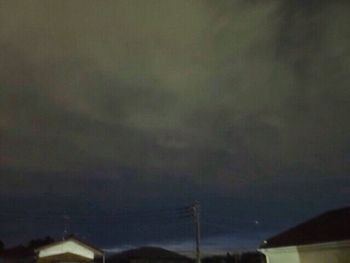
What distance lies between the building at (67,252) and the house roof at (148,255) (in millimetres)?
5426

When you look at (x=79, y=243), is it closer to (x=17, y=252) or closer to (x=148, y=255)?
(x=148, y=255)

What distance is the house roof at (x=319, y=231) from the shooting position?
19.1 metres

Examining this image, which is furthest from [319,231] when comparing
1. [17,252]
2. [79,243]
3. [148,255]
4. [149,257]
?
[17,252]

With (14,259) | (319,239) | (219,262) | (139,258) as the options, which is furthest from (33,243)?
(319,239)

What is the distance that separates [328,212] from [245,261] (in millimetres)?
22189

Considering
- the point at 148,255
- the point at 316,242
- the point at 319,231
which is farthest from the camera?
the point at 148,255

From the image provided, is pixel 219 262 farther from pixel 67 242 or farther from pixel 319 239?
pixel 319 239

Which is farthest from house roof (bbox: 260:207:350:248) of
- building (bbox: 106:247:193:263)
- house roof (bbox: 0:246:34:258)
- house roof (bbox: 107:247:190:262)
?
house roof (bbox: 0:246:34:258)

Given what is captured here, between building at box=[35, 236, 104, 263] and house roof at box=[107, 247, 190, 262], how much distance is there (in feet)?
17.8

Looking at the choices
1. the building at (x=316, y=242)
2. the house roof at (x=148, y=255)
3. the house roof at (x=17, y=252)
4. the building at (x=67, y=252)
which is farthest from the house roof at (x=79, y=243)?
the building at (x=316, y=242)

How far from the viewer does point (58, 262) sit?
33.0 metres

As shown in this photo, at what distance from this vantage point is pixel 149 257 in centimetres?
3875

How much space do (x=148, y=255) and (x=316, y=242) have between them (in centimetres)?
2226

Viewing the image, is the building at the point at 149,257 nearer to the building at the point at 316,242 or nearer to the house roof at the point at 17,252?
the house roof at the point at 17,252
